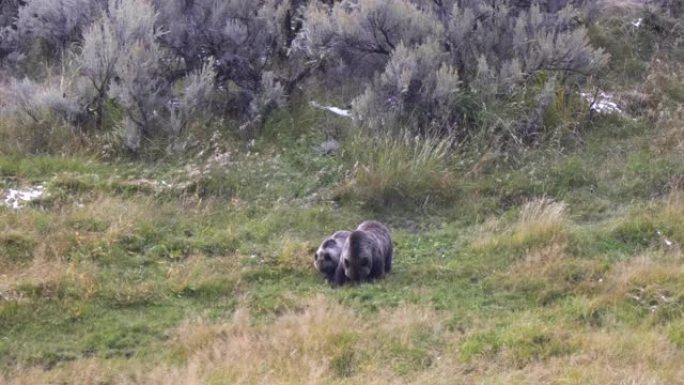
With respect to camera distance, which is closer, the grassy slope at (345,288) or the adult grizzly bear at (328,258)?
the grassy slope at (345,288)

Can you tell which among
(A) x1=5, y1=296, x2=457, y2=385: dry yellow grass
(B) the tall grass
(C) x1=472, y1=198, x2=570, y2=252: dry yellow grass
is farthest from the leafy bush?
(A) x1=5, y1=296, x2=457, y2=385: dry yellow grass

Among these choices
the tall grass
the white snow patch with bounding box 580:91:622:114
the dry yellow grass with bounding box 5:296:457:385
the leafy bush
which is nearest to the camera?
the dry yellow grass with bounding box 5:296:457:385

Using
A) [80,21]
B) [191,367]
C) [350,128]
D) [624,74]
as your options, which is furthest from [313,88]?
[191,367]

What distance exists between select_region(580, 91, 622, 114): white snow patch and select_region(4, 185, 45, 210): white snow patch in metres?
7.77

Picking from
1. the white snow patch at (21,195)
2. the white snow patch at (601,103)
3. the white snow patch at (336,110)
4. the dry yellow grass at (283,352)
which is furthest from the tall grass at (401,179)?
the white snow patch at (21,195)

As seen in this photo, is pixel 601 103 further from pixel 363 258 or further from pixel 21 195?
pixel 21 195

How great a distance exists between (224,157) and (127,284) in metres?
3.21

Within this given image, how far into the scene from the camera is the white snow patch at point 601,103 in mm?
13508

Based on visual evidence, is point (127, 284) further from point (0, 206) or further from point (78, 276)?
point (0, 206)

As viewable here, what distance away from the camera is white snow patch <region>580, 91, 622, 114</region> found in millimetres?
13508

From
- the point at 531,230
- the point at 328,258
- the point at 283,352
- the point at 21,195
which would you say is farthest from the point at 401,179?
the point at 21,195

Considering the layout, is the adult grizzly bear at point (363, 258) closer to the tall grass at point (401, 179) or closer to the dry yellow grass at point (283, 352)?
the dry yellow grass at point (283, 352)

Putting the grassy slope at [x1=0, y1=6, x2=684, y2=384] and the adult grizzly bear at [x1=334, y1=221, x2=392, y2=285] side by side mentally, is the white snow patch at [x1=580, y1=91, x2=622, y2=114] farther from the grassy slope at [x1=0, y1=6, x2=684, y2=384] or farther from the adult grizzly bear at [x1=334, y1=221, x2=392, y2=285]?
Answer: the adult grizzly bear at [x1=334, y1=221, x2=392, y2=285]

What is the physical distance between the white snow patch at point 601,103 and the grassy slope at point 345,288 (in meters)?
0.43
